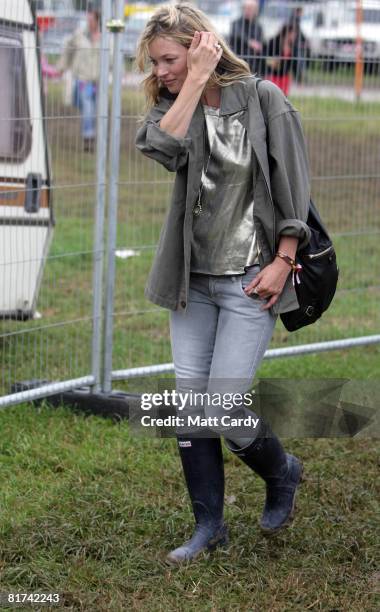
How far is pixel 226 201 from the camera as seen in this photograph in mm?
3881

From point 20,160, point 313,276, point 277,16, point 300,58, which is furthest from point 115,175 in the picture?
point 313,276

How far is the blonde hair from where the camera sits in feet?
12.3

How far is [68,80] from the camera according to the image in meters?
5.73

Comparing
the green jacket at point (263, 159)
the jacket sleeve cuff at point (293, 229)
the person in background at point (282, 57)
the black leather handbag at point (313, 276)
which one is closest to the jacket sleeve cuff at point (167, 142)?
the green jacket at point (263, 159)

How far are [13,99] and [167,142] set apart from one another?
2.12m

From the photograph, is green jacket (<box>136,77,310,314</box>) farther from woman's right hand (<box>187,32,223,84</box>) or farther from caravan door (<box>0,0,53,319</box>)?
caravan door (<box>0,0,53,319</box>)

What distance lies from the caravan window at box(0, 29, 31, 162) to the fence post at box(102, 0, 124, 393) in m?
0.45

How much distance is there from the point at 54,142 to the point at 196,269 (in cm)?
209

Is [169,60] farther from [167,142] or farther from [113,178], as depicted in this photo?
[113,178]

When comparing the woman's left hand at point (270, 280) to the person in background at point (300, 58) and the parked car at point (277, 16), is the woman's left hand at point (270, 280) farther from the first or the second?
the parked car at point (277, 16)

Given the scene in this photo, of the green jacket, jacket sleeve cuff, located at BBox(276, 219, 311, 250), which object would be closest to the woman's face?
the green jacket

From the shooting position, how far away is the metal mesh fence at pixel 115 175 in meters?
5.61

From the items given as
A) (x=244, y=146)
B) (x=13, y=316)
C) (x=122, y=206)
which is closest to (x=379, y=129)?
(x=122, y=206)

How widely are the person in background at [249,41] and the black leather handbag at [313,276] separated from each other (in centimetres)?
220
